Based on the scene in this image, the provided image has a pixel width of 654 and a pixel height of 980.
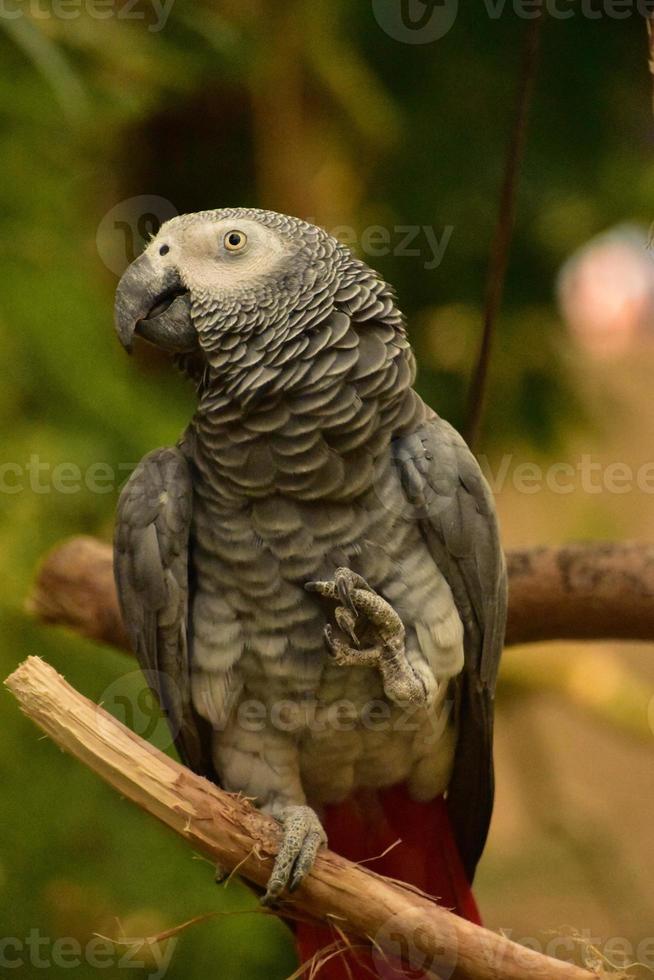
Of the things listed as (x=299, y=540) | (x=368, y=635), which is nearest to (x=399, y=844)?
(x=368, y=635)

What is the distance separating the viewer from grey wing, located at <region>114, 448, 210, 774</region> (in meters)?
1.22

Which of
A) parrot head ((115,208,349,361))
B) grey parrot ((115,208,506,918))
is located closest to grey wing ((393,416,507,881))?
grey parrot ((115,208,506,918))

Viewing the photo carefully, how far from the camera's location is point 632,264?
2234 mm

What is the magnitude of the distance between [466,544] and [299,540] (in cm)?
21

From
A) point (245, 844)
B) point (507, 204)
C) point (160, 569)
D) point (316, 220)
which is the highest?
point (316, 220)

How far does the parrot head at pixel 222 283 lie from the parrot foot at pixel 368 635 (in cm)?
28

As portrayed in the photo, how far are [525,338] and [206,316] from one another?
145 cm

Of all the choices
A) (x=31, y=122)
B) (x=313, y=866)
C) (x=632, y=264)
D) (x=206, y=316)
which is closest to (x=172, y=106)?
(x=31, y=122)

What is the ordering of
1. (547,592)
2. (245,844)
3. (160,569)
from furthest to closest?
(547,592)
(160,569)
(245,844)

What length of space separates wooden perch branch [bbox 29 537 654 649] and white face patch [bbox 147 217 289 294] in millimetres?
707

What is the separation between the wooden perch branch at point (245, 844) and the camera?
3.39 ft

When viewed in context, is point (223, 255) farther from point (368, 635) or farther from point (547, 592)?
point (547, 592)

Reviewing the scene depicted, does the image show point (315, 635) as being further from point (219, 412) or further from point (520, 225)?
point (520, 225)

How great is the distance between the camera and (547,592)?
1.59 metres
